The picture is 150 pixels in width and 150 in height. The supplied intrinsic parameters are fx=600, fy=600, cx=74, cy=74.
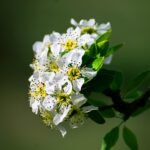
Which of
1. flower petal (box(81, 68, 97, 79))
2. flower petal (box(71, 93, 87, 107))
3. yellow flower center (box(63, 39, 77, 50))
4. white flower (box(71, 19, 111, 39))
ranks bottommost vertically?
flower petal (box(71, 93, 87, 107))

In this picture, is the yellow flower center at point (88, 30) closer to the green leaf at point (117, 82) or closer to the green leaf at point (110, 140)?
the green leaf at point (117, 82)

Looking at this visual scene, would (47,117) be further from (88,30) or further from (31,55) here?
(31,55)

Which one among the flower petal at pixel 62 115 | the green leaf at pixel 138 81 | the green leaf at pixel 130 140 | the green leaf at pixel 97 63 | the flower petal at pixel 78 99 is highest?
the green leaf at pixel 97 63

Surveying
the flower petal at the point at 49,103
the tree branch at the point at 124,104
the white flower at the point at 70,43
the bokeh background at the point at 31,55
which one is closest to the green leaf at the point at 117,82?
the tree branch at the point at 124,104

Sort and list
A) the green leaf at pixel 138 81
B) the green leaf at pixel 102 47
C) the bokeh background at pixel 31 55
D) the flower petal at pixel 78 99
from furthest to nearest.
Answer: the bokeh background at pixel 31 55
the green leaf at pixel 138 81
the green leaf at pixel 102 47
the flower petal at pixel 78 99

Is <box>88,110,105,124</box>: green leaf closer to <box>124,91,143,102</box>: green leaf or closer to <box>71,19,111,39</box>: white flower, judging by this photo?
<box>124,91,143,102</box>: green leaf

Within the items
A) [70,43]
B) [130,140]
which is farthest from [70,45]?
[130,140]

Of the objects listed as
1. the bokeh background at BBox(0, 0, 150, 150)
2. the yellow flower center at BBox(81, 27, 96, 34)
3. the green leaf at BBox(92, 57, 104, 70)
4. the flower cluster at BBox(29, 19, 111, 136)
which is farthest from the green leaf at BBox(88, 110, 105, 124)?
the bokeh background at BBox(0, 0, 150, 150)
